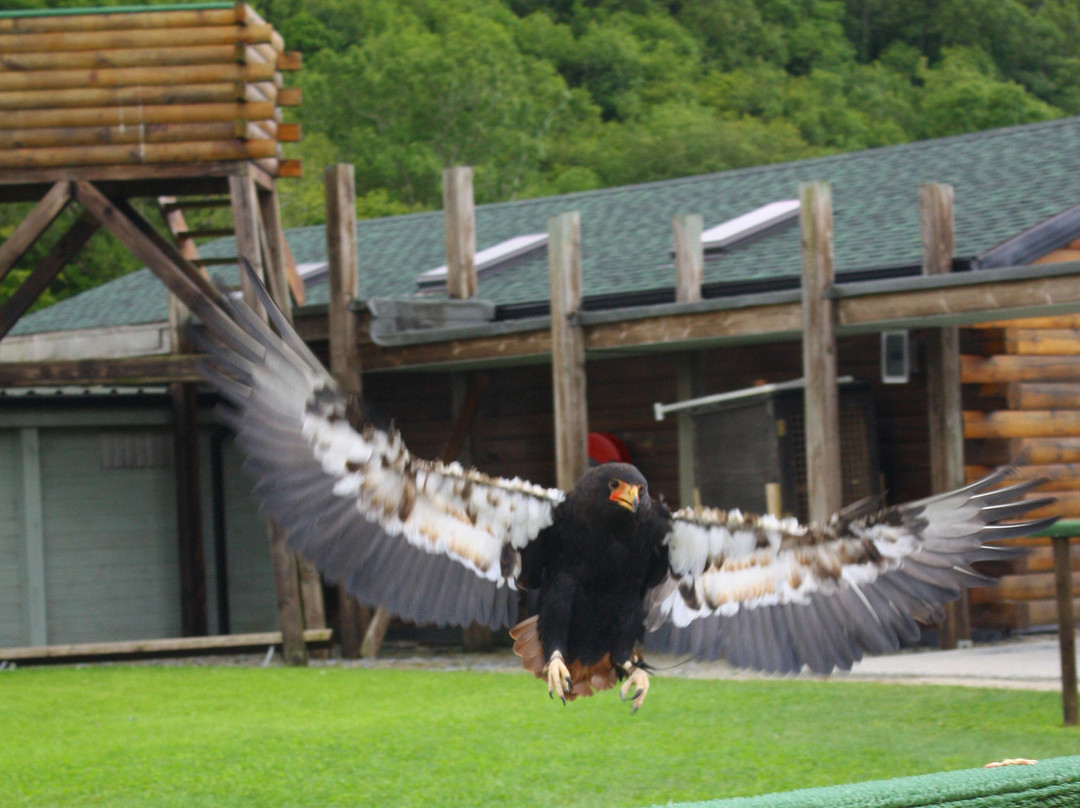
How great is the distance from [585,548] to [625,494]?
0.95ft

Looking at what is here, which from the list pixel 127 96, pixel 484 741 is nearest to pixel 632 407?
pixel 127 96

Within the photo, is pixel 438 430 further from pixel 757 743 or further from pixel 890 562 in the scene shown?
pixel 890 562

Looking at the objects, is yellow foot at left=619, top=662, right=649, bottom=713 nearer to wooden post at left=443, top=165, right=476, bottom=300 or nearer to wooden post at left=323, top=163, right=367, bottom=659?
wooden post at left=323, top=163, right=367, bottom=659

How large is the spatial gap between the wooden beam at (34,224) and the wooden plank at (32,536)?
2352mm

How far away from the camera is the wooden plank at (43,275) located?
1187cm

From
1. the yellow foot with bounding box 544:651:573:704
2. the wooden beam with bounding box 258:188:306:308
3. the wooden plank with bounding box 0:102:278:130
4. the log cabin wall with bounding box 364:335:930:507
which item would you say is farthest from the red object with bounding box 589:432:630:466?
the yellow foot with bounding box 544:651:573:704

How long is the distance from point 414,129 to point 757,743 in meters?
40.1

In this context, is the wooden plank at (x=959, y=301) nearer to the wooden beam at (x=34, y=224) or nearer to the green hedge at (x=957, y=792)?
the wooden beam at (x=34, y=224)

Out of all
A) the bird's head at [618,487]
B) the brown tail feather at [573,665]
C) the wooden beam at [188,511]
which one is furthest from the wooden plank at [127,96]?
the bird's head at [618,487]

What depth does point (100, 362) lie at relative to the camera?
469 inches

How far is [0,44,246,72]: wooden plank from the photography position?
11227 mm

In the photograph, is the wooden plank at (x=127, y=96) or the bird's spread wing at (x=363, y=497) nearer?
the bird's spread wing at (x=363, y=497)

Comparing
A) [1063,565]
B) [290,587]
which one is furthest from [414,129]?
[1063,565]

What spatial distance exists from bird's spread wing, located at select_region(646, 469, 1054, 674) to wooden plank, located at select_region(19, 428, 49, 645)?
9599 mm
